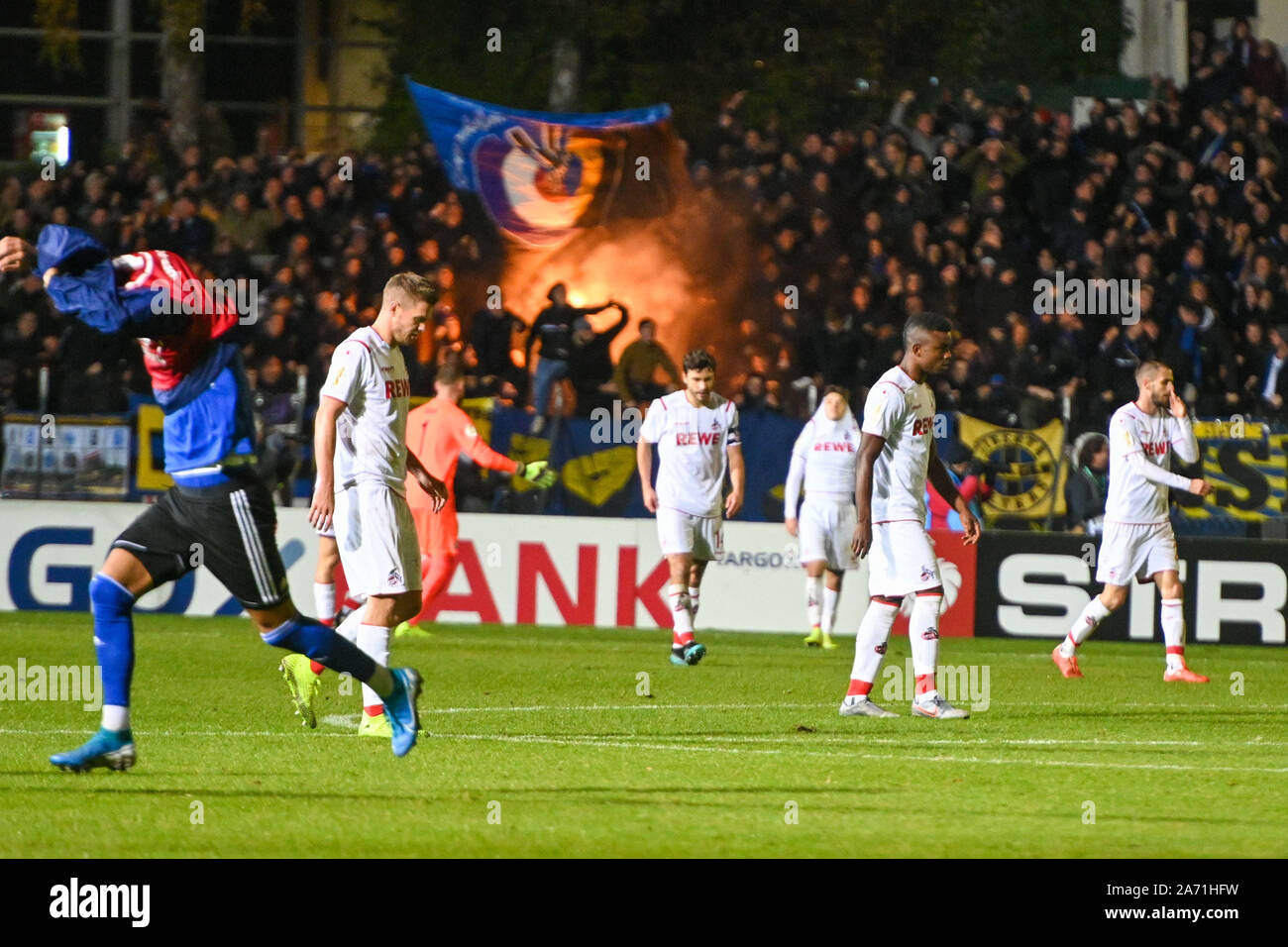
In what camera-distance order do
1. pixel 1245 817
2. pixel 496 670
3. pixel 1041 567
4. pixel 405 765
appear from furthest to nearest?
pixel 1041 567 → pixel 496 670 → pixel 405 765 → pixel 1245 817

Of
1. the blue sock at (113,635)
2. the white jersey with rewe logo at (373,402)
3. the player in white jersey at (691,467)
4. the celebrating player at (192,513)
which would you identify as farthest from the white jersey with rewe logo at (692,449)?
the blue sock at (113,635)

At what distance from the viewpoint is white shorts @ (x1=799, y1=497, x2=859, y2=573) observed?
59.0 ft

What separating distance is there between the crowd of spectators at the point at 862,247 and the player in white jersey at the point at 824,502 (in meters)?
1.42

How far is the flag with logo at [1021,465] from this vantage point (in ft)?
61.9

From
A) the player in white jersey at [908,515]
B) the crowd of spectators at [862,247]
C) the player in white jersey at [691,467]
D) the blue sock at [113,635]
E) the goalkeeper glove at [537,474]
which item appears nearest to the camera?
the blue sock at [113,635]

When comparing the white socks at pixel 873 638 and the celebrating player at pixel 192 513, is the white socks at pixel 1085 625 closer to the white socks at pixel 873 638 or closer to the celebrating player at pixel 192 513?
the white socks at pixel 873 638

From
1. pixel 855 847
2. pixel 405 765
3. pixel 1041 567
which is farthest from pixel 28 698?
pixel 1041 567

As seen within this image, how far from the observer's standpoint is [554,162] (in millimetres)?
24422

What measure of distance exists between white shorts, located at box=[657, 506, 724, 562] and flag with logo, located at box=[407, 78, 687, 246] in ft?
30.2

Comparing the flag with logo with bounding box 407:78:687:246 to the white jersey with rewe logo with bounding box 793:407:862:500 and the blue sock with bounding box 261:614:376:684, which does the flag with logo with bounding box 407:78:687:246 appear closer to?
the white jersey with rewe logo with bounding box 793:407:862:500

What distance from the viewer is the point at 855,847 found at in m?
7.25

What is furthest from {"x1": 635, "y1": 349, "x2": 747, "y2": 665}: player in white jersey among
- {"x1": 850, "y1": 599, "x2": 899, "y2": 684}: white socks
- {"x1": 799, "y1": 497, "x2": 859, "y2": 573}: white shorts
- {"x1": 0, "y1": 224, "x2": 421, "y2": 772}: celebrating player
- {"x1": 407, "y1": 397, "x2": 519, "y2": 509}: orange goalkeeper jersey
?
{"x1": 0, "y1": 224, "x2": 421, "y2": 772}: celebrating player

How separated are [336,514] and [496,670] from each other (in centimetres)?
465

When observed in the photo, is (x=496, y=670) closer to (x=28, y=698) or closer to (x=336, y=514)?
(x=28, y=698)
